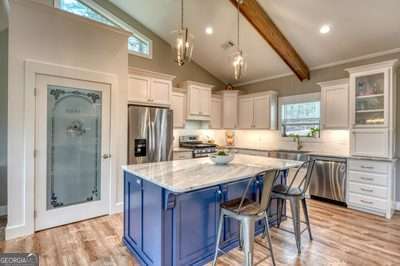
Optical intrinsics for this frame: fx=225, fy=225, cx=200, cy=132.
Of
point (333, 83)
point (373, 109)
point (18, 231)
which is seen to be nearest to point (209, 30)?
point (333, 83)

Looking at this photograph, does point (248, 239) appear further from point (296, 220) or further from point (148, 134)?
point (148, 134)

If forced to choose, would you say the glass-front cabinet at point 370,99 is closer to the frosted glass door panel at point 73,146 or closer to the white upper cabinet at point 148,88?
the white upper cabinet at point 148,88

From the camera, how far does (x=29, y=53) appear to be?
2.93m

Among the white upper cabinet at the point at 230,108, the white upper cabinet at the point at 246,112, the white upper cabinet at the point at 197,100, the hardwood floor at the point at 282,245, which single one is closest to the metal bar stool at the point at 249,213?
the hardwood floor at the point at 282,245

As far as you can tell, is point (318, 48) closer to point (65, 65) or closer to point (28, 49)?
point (65, 65)

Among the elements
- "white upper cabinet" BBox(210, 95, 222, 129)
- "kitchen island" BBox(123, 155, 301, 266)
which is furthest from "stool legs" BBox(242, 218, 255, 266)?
"white upper cabinet" BBox(210, 95, 222, 129)

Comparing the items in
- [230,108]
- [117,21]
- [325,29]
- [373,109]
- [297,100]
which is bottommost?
[373,109]

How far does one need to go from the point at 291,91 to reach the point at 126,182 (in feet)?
14.9

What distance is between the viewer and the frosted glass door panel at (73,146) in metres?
3.14

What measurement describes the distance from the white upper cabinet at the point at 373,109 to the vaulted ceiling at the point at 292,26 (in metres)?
0.56

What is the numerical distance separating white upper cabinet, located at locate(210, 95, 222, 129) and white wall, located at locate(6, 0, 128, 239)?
3071mm

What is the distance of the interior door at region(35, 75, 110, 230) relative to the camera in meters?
3.05

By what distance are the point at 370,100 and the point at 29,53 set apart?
534 centimetres

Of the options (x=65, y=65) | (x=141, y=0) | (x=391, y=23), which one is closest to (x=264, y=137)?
(x=391, y=23)
